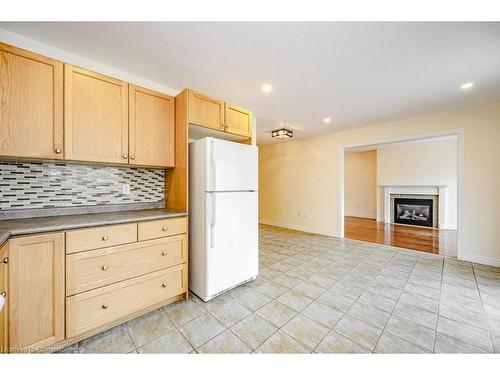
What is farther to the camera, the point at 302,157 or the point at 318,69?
the point at 302,157

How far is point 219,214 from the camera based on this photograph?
2.01m

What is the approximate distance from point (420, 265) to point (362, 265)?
0.86m

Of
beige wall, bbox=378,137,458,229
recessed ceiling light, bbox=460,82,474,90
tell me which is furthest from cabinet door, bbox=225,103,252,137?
beige wall, bbox=378,137,458,229

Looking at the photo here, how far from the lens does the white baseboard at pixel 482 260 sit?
2891mm

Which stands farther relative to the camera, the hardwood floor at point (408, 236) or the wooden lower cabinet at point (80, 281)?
the hardwood floor at point (408, 236)

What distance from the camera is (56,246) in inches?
51.7

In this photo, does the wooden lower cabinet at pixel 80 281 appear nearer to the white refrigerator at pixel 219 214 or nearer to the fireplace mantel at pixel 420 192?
the white refrigerator at pixel 219 214

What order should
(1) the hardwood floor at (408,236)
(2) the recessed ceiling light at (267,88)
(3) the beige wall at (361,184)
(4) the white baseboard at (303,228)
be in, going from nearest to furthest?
(2) the recessed ceiling light at (267,88) → (1) the hardwood floor at (408,236) → (4) the white baseboard at (303,228) → (3) the beige wall at (361,184)

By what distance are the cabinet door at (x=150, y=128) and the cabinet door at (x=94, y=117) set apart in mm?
67

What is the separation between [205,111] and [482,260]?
4.49 m

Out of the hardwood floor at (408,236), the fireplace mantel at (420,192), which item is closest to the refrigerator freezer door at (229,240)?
the hardwood floor at (408,236)

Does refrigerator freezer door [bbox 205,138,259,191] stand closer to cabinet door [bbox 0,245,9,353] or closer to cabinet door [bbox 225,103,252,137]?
cabinet door [bbox 225,103,252,137]
